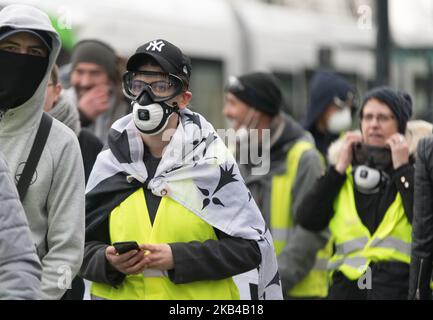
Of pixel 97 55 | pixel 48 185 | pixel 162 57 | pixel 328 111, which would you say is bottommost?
pixel 48 185

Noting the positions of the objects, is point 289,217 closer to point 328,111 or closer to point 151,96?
point 328,111

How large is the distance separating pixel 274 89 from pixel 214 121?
8682mm

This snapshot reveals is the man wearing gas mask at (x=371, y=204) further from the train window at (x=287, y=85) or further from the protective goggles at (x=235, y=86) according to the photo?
the train window at (x=287, y=85)

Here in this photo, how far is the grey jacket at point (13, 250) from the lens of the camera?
371cm

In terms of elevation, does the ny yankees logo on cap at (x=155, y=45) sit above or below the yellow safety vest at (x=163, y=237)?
above

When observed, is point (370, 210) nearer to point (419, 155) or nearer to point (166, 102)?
point (419, 155)

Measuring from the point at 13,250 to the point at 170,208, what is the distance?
1.37m

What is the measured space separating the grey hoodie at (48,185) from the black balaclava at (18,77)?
4 cm

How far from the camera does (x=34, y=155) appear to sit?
482 centimetres

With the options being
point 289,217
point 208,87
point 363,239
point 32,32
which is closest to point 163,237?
point 32,32

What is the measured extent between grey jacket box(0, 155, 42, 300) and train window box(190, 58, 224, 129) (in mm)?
13170

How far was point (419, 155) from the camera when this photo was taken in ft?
19.8

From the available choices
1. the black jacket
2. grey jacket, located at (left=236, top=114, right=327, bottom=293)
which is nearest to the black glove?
the black jacket

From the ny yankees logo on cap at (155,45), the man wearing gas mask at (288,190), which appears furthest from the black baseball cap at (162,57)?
the man wearing gas mask at (288,190)
